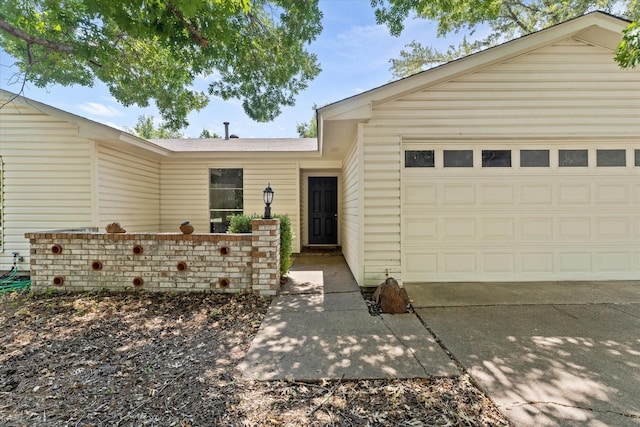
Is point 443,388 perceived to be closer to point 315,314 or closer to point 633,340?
point 315,314

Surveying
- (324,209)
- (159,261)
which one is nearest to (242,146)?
(324,209)

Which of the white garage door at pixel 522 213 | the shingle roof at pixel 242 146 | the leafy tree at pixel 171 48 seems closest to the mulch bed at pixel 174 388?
the white garage door at pixel 522 213

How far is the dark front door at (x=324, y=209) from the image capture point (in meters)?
8.23

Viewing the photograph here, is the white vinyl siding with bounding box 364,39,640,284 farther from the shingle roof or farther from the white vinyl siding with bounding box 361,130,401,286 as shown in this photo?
the shingle roof

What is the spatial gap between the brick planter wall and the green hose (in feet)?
2.83

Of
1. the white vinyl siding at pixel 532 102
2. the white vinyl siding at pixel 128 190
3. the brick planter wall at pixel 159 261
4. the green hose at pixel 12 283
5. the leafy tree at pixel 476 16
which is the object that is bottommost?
the green hose at pixel 12 283

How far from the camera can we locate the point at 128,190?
20.8ft

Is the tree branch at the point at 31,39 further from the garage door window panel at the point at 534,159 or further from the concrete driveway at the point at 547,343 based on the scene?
the garage door window panel at the point at 534,159

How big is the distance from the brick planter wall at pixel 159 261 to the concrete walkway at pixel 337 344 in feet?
2.35

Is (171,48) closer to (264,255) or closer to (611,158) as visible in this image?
(264,255)

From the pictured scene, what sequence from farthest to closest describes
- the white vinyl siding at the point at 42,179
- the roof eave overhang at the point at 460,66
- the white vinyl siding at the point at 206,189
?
the white vinyl siding at the point at 206,189, the white vinyl siding at the point at 42,179, the roof eave overhang at the point at 460,66

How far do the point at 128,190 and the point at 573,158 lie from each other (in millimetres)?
9134

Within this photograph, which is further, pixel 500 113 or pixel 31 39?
pixel 31 39

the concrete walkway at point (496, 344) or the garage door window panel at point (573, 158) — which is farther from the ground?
the garage door window panel at point (573, 158)
